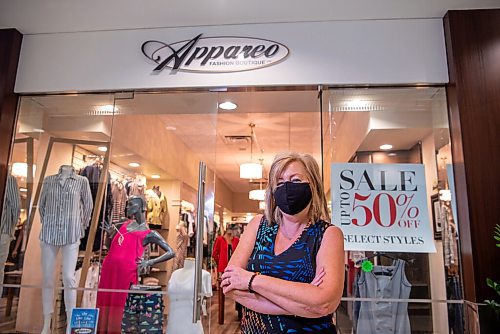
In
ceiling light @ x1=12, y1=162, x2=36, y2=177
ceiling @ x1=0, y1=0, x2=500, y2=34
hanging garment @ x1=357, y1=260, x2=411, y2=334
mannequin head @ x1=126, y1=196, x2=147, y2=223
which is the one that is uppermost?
ceiling @ x1=0, y1=0, x2=500, y2=34

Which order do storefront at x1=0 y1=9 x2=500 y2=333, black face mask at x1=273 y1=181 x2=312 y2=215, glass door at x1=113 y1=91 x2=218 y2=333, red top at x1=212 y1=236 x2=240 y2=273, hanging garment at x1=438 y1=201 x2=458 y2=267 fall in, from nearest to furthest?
black face mask at x1=273 y1=181 x2=312 y2=215
hanging garment at x1=438 y1=201 x2=458 y2=267
storefront at x1=0 y1=9 x2=500 y2=333
glass door at x1=113 y1=91 x2=218 y2=333
red top at x1=212 y1=236 x2=240 y2=273

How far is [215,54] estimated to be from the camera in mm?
3148

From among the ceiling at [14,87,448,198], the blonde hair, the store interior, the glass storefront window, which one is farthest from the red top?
the blonde hair

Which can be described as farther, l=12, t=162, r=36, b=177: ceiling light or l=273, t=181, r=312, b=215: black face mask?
l=12, t=162, r=36, b=177: ceiling light

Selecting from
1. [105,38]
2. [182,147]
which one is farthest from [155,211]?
[105,38]

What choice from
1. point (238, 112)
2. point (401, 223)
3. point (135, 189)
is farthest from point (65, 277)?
point (401, 223)

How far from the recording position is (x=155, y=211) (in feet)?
11.3

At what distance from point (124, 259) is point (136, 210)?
0.42 meters

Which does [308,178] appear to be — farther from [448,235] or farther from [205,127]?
[205,127]

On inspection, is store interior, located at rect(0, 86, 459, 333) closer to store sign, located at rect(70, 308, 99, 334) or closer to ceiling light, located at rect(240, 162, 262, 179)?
store sign, located at rect(70, 308, 99, 334)

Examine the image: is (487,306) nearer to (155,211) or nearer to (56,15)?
(155,211)

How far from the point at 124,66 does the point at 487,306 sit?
3.25 m

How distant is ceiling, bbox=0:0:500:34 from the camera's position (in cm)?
294

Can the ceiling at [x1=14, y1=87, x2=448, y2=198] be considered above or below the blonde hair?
above
